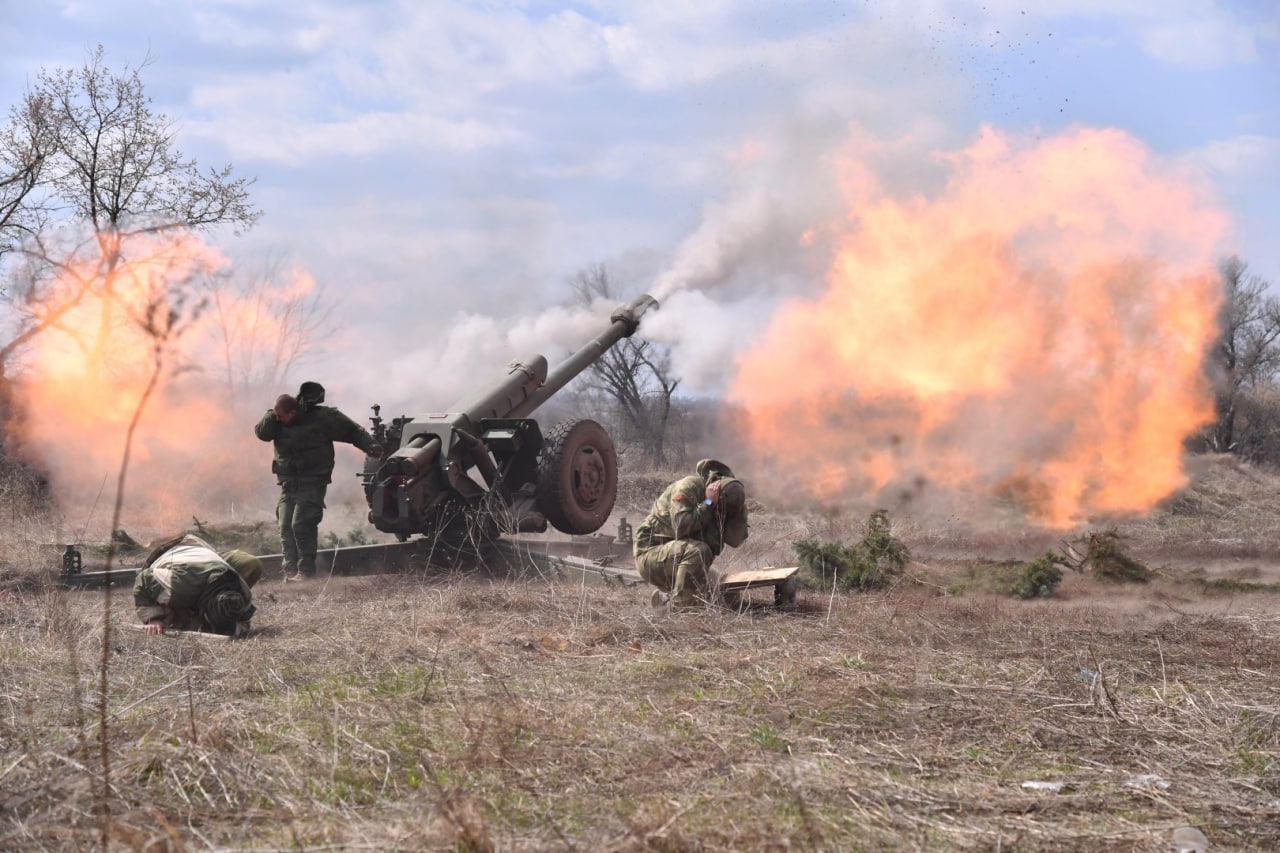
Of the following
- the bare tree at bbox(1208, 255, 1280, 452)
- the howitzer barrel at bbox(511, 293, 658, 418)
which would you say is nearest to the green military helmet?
the howitzer barrel at bbox(511, 293, 658, 418)

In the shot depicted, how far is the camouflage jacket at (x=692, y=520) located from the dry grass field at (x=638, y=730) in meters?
0.85

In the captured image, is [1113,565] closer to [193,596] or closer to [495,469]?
[495,469]

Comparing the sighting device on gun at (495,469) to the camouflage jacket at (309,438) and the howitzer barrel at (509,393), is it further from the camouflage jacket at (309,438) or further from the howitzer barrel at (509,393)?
the camouflage jacket at (309,438)

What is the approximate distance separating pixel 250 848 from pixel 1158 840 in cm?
283

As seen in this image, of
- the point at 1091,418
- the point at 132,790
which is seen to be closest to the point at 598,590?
the point at 132,790

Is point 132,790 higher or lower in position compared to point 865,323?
lower

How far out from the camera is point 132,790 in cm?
397

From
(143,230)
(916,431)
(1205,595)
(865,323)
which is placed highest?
(143,230)

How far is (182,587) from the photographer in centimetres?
722

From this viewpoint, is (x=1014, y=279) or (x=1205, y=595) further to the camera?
(x=1014, y=279)

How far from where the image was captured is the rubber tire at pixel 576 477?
11570 millimetres

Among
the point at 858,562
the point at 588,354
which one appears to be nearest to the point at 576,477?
the point at 588,354

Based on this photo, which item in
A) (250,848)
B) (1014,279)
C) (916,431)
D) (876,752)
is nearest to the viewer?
(250,848)

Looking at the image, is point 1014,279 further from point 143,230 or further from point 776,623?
point 143,230
